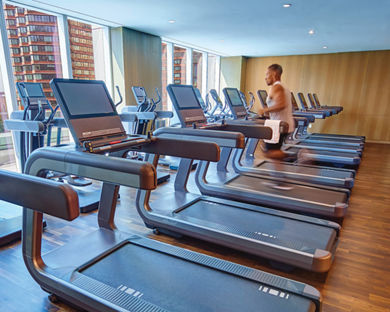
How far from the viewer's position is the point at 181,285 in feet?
5.56

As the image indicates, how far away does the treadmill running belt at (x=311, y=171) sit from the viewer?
4.04 m

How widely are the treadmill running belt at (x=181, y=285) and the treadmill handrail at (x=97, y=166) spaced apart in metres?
0.63

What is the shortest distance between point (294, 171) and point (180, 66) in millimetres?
5662

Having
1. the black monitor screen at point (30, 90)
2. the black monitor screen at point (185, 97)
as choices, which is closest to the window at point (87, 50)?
the black monitor screen at point (30, 90)

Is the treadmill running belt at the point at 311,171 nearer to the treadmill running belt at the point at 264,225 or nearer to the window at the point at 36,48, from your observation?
the treadmill running belt at the point at 264,225

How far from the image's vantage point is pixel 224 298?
160cm

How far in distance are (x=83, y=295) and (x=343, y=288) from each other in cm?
172

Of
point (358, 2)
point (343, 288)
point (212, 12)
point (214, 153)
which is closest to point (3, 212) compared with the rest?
point (214, 153)

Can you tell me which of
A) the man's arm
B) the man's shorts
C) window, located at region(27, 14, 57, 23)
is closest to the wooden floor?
the man's shorts

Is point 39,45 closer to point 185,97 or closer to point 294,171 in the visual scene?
point 185,97

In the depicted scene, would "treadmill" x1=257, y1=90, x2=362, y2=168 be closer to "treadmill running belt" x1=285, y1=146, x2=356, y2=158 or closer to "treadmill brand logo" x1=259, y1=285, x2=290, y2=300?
"treadmill running belt" x1=285, y1=146, x2=356, y2=158

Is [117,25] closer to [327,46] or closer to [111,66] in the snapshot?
[111,66]

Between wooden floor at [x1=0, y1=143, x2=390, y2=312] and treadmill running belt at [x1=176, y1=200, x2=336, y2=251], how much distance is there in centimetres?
21

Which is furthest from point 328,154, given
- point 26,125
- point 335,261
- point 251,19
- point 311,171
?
point 26,125
